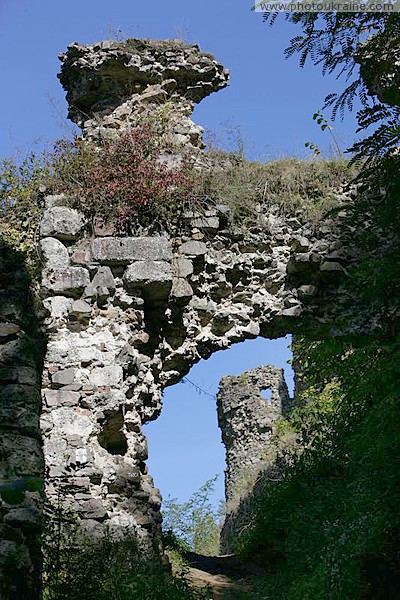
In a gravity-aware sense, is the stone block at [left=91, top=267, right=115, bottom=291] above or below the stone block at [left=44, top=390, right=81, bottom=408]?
above

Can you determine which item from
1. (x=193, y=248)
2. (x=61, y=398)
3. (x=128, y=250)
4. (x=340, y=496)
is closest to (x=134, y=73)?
(x=193, y=248)

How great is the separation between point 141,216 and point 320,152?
8.32ft

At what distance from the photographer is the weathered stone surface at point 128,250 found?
24.1 feet

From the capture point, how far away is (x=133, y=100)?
9.17 m

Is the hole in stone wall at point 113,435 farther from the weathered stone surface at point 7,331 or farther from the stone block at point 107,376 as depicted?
the weathered stone surface at point 7,331

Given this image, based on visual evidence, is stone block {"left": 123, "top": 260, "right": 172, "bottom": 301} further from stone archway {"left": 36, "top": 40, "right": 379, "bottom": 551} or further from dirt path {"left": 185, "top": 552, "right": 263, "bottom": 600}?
dirt path {"left": 185, "top": 552, "right": 263, "bottom": 600}

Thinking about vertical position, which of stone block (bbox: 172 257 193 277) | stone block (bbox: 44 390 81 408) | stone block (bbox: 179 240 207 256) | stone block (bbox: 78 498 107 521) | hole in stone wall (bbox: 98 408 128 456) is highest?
stone block (bbox: 179 240 207 256)

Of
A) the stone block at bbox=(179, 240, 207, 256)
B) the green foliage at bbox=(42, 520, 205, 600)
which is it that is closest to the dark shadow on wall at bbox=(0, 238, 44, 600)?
the green foliage at bbox=(42, 520, 205, 600)

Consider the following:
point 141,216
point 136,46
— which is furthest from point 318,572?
point 136,46

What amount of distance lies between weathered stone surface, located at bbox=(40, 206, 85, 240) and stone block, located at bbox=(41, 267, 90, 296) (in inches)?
16.6

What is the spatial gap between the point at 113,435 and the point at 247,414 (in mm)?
7401

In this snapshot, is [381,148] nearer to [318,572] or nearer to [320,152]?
[318,572]

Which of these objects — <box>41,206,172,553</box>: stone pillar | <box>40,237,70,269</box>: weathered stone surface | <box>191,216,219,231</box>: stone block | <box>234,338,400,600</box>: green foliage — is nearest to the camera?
<box>234,338,400,600</box>: green foliage

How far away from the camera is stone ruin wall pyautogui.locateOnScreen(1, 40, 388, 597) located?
21.4 feet
